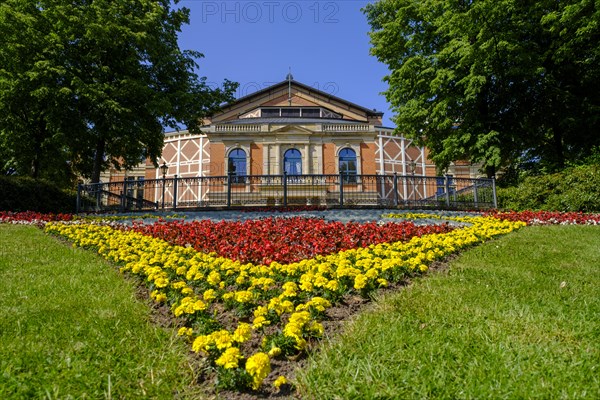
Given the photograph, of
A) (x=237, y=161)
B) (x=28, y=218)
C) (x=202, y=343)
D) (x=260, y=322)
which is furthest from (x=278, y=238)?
(x=237, y=161)

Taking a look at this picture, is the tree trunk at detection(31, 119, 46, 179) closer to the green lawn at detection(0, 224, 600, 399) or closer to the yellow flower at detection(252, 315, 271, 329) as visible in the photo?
the green lawn at detection(0, 224, 600, 399)

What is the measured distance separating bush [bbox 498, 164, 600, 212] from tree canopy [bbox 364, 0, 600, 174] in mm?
2278

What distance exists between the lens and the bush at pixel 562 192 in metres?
11.2

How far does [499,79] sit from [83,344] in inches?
740

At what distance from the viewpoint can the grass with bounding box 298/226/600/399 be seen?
1.89 metres

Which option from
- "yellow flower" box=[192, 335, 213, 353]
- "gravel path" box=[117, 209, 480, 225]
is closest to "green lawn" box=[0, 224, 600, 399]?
"yellow flower" box=[192, 335, 213, 353]

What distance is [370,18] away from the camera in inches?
907

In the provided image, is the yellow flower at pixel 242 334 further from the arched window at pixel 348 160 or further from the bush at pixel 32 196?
the arched window at pixel 348 160

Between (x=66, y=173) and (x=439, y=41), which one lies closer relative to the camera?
(x=439, y=41)

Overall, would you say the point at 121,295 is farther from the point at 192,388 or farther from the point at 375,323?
the point at 375,323

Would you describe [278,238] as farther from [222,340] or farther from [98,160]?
[98,160]

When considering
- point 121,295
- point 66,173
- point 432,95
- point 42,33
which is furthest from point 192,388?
point 66,173

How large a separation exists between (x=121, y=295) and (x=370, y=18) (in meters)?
24.1

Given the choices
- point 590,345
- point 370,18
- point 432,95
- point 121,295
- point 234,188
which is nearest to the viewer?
point 590,345
